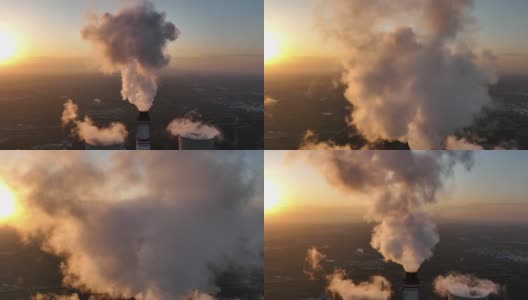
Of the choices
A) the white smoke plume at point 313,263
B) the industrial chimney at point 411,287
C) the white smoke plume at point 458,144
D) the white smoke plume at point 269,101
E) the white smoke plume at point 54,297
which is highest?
the white smoke plume at point 269,101

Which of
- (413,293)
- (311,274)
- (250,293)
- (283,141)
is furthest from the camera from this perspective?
(283,141)

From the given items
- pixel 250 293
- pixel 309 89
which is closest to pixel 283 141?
pixel 309 89

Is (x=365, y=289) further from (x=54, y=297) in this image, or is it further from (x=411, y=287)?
(x=54, y=297)

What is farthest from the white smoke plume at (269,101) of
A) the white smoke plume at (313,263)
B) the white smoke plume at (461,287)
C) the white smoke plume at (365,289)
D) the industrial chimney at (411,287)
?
the industrial chimney at (411,287)

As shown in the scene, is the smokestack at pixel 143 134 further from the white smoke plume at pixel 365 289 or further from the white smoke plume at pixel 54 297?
the white smoke plume at pixel 365 289

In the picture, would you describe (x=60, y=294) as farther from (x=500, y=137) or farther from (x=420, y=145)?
(x=500, y=137)

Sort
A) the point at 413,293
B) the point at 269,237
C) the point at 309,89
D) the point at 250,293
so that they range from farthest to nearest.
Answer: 1. the point at 309,89
2. the point at 269,237
3. the point at 250,293
4. the point at 413,293
